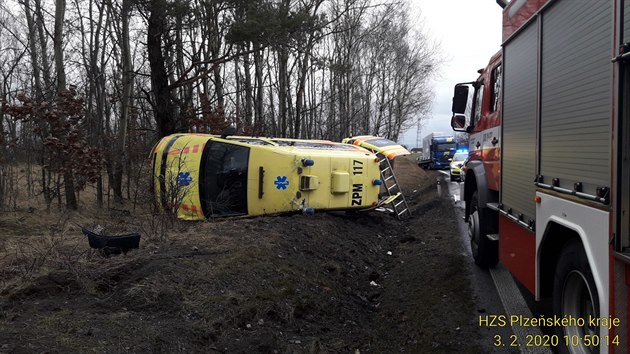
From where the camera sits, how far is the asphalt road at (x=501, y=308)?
4.44m

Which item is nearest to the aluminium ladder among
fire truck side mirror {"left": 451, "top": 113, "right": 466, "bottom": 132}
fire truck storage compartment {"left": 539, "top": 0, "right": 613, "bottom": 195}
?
fire truck side mirror {"left": 451, "top": 113, "right": 466, "bottom": 132}

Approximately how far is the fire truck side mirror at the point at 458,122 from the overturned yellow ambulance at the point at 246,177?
8.45ft

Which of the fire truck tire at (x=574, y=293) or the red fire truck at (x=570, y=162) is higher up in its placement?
the red fire truck at (x=570, y=162)

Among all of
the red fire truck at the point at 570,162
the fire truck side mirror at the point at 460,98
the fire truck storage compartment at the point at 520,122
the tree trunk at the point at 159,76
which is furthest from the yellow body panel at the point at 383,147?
the red fire truck at the point at 570,162

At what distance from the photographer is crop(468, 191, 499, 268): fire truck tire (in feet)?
21.5

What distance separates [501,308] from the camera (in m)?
5.42

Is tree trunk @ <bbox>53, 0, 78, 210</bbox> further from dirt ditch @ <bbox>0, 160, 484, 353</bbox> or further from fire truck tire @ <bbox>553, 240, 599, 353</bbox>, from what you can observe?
A: fire truck tire @ <bbox>553, 240, 599, 353</bbox>

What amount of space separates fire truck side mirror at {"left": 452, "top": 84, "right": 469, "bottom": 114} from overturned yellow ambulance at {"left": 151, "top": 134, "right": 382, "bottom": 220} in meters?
2.83

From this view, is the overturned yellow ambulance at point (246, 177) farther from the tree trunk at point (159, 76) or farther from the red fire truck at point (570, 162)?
the tree trunk at point (159, 76)

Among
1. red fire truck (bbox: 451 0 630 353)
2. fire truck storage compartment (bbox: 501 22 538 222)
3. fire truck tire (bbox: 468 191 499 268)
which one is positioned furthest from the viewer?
fire truck tire (bbox: 468 191 499 268)

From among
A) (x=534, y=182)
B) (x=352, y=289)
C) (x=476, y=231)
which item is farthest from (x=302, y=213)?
(x=534, y=182)

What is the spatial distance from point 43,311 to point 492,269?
17.8 feet

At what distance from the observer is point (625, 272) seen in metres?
2.61

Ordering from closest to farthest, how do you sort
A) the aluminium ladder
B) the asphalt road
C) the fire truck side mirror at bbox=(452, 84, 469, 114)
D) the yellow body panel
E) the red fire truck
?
the red fire truck → the asphalt road → the fire truck side mirror at bbox=(452, 84, 469, 114) → the aluminium ladder → the yellow body panel
